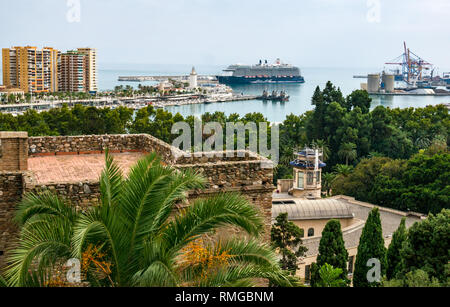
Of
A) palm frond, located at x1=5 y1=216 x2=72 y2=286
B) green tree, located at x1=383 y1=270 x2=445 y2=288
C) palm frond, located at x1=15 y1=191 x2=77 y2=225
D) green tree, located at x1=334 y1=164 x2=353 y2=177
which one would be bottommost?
green tree, located at x1=334 y1=164 x2=353 y2=177

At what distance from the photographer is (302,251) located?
20.7m

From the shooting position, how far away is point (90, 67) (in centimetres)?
11506

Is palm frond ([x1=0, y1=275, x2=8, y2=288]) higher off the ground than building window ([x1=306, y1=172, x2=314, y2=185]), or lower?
higher

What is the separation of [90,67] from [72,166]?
10919 centimetres

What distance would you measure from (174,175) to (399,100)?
482 ft

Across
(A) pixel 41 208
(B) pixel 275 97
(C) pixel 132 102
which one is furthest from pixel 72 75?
(A) pixel 41 208

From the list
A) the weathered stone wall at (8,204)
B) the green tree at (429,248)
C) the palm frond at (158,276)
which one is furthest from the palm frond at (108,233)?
the green tree at (429,248)

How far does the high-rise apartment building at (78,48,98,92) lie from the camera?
109m

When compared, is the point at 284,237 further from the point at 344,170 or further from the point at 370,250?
the point at 344,170

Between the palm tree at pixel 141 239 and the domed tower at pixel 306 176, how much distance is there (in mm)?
27321

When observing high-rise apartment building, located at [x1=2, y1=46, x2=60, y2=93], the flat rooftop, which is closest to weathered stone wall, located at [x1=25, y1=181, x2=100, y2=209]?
the flat rooftop

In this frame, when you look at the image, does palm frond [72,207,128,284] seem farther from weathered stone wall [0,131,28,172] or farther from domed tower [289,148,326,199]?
domed tower [289,148,326,199]
